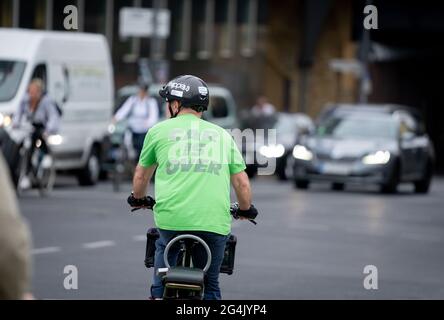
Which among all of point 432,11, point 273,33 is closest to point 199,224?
point 432,11

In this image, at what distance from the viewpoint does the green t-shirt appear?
693cm

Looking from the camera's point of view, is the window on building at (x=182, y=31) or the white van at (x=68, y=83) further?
the window on building at (x=182, y=31)

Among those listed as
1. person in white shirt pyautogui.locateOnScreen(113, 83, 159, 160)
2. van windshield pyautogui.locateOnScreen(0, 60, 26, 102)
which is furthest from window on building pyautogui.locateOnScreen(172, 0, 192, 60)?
van windshield pyautogui.locateOnScreen(0, 60, 26, 102)

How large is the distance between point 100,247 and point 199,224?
8124 mm

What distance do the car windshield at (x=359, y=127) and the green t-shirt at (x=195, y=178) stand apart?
20.6 meters

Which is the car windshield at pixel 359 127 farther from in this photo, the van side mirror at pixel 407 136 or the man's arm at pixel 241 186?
the man's arm at pixel 241 186

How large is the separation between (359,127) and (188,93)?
2109 centimetres

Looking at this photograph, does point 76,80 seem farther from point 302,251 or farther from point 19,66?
point 302,251

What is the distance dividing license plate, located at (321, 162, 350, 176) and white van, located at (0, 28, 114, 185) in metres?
4.00

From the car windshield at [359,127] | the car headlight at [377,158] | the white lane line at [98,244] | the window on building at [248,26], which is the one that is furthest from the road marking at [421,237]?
the window on building at [248,26]

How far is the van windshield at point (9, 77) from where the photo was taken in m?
23.5

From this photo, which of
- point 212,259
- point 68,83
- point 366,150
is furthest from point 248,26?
point 212,259

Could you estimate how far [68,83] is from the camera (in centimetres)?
2516

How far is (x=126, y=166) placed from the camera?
80.8ft
